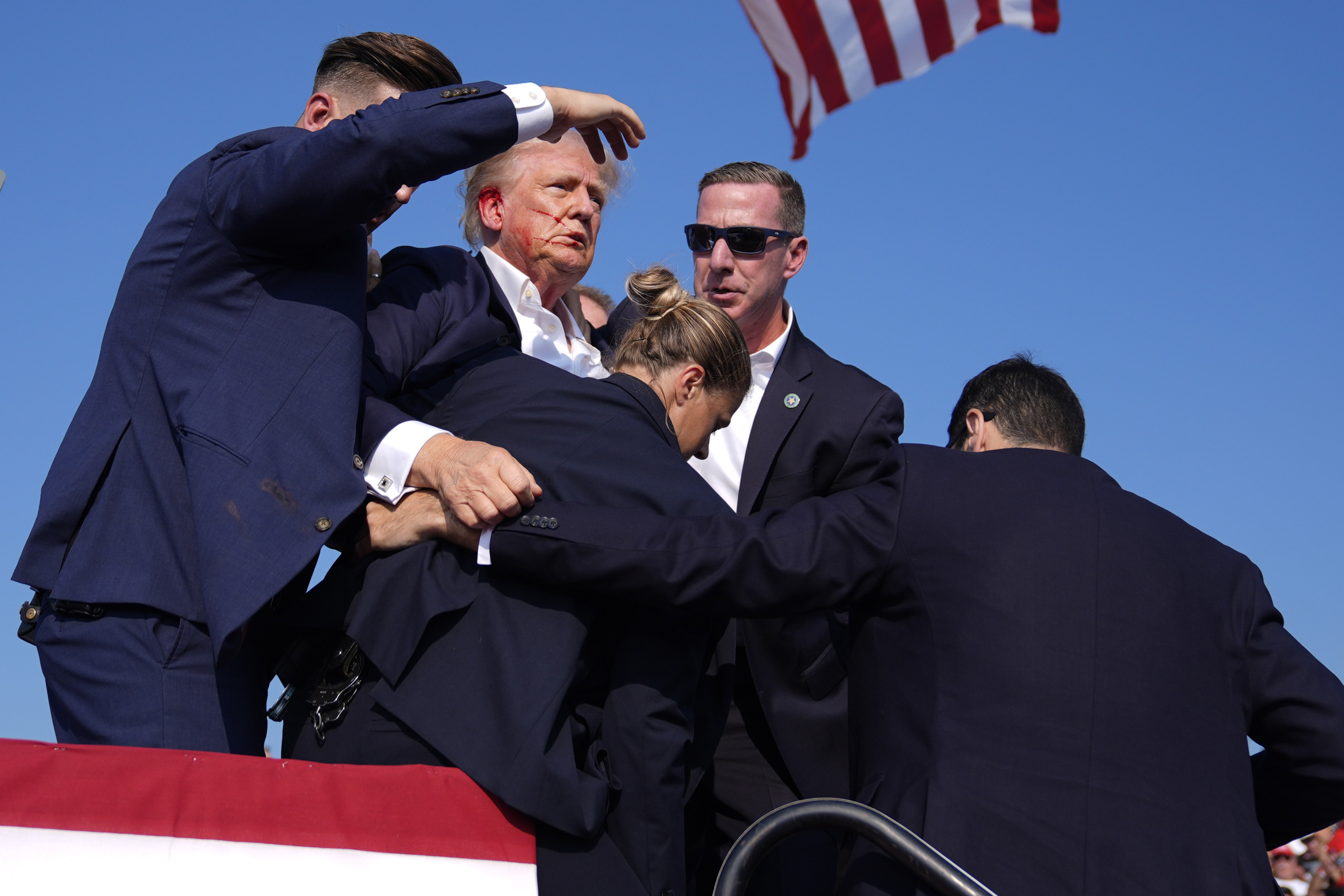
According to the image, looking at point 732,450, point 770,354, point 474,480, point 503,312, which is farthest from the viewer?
point 770,354

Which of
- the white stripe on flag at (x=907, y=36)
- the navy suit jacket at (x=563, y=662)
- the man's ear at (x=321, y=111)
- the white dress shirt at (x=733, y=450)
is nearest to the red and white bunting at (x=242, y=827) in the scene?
the navy suit jacket at (x=563, y=662)

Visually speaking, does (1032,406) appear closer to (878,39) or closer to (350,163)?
(878,39)

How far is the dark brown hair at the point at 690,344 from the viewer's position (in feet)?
11.6

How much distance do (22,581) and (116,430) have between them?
0.39 meters

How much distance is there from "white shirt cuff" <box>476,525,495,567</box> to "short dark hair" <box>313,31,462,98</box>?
1.51m

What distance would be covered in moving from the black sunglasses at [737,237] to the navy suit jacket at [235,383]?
9.65ft

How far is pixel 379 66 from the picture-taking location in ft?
11.7

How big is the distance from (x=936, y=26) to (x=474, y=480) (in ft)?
8.86

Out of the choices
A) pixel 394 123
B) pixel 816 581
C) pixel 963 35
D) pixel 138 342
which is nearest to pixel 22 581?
pixel 138 342

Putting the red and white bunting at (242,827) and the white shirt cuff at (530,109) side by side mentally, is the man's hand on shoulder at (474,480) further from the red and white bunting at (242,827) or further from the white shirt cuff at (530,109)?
the white shirt cuff at (530,109)

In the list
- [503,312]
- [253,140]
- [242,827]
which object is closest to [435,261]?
[503,312]

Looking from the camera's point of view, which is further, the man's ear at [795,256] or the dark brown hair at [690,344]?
the man's ear at [795,256]

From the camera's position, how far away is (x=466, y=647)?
2.70 m

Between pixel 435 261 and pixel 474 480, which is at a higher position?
pixel 435 261
